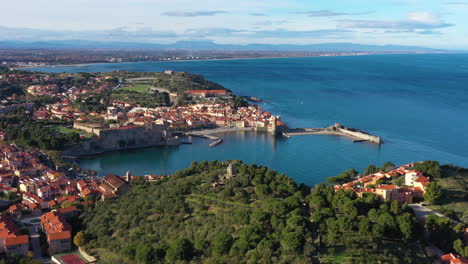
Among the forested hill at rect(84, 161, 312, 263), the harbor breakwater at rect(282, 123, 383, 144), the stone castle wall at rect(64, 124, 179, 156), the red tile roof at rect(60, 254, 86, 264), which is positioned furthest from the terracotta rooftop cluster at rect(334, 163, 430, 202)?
the stone castle wall at rect(64, 124, 179, 156)

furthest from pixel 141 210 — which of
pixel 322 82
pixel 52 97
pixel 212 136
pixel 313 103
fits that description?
pixel 322 82

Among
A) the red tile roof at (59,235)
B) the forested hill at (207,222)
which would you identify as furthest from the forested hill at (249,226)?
the red tile roof at (59,235)

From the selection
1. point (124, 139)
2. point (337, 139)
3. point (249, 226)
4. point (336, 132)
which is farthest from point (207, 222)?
point (336, 132)

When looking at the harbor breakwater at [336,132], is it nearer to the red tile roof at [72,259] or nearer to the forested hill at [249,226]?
the forested hill at [249,226]

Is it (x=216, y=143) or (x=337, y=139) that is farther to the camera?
(x=337, y=139)

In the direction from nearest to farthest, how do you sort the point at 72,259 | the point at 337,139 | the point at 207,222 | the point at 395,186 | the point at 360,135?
1. the point at 72,259
2. the point at 207,222
3. the point at 395,186
4. the point at 337,139
5. the point at 360,135

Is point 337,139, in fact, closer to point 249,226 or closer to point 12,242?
point 249,226

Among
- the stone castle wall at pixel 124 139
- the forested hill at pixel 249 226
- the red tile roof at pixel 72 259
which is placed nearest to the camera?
the forested hill at pixel 249 226

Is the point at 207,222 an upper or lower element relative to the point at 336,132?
upper

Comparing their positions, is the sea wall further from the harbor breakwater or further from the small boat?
the small boat
